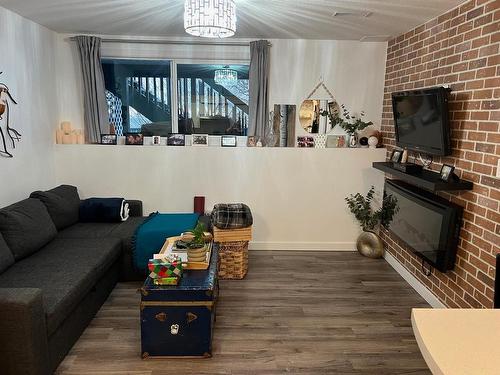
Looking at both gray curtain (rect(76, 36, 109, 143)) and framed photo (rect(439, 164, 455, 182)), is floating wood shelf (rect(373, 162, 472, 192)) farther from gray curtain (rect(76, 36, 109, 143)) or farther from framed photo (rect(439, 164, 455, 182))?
gray curtain (rect(76, 36, 109, 143))

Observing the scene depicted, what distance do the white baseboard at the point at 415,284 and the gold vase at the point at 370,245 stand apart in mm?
89

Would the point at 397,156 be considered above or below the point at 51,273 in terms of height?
above

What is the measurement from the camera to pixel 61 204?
3533 mm

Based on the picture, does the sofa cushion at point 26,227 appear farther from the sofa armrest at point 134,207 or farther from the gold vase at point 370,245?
the gold vase at point 370,245

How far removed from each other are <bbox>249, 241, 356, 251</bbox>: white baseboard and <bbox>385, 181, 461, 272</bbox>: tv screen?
2.47 ft

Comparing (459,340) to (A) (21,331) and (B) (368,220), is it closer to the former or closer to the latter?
(A) (21,331)

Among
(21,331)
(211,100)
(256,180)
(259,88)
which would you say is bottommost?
(21,331)

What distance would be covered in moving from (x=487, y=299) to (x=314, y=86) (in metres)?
2.76

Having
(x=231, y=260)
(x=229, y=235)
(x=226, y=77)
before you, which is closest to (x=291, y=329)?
(x=231, y=260)

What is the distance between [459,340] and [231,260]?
2604mm

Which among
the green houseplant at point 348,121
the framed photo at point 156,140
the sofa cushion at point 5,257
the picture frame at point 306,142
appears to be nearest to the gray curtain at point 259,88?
the picture frame at point 306,142

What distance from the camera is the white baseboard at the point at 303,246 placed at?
4.42m

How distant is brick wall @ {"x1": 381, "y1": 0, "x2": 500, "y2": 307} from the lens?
2459mm

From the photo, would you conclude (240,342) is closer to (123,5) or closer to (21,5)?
(123,5)
